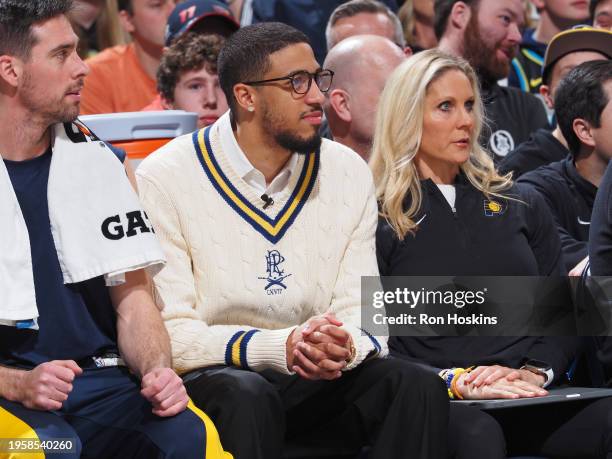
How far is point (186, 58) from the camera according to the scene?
494cm

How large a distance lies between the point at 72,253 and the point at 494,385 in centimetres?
143

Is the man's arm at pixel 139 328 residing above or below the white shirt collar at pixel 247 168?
below

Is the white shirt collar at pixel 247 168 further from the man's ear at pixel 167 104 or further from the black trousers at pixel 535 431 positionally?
the man's ear at pixel 167 104

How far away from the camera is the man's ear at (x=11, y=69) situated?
10.6 ft

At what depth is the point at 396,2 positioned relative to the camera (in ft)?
23.4

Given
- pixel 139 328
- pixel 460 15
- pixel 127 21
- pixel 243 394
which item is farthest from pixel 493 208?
pixel 127 21

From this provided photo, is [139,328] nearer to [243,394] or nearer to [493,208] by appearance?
[243,394]

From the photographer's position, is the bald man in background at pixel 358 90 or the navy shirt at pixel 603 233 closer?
the navy shirt at pixel 603 233

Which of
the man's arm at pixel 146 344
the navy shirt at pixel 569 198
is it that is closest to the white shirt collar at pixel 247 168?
the man's arm at pixel 146 344

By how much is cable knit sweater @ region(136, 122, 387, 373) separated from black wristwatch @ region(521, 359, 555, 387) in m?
0.59

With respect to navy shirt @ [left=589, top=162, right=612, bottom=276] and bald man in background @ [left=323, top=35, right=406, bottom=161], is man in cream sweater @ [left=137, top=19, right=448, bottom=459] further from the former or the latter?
bald man in background @ [left=323, top=35, right=406, bottom=161]

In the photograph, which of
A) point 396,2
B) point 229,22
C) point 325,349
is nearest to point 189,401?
point 325,349

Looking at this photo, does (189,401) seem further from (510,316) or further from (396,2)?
(396,2)

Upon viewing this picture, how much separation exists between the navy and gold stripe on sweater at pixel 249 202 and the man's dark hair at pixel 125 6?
234 cm
